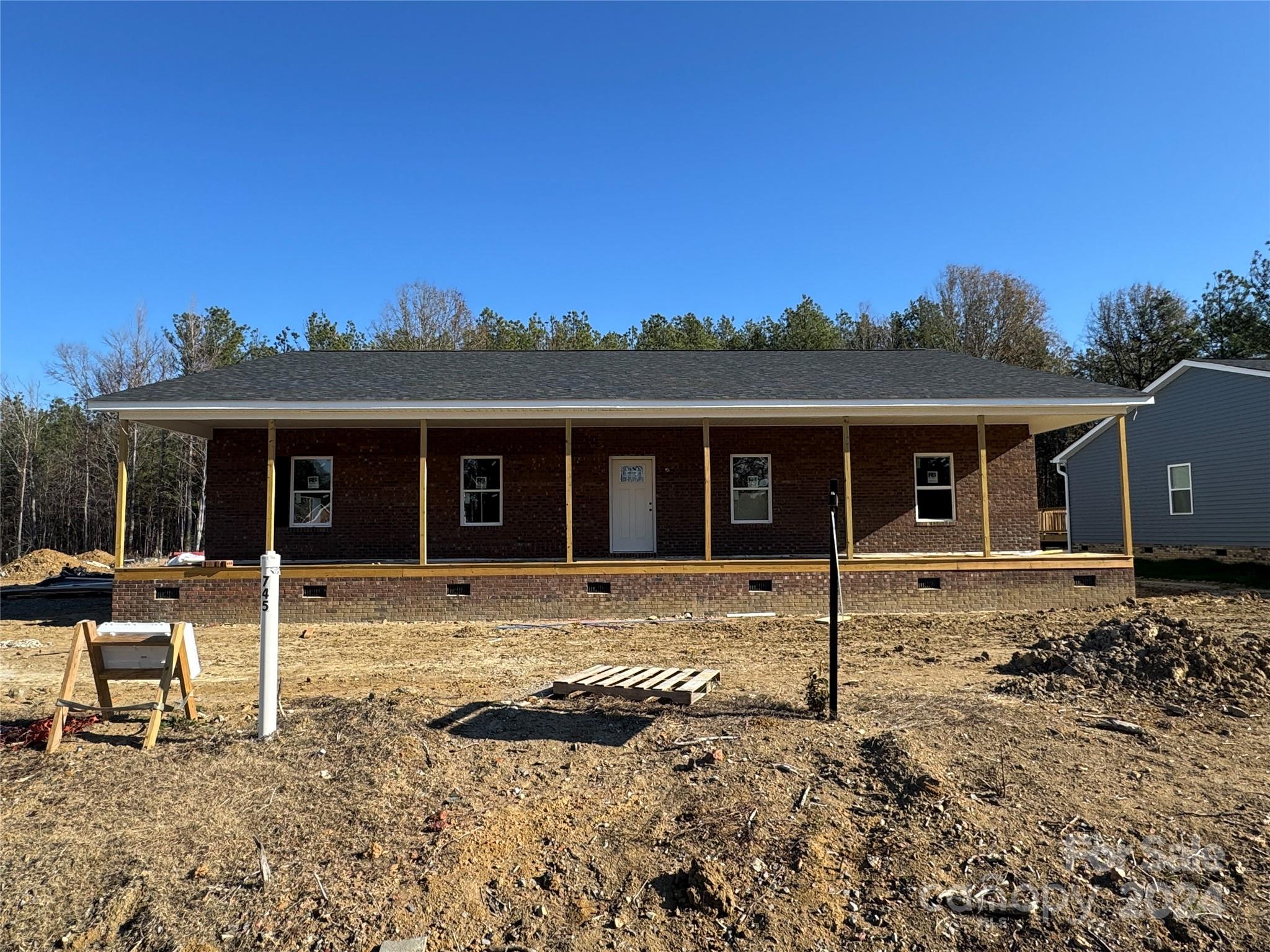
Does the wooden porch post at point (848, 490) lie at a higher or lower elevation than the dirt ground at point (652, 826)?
higher

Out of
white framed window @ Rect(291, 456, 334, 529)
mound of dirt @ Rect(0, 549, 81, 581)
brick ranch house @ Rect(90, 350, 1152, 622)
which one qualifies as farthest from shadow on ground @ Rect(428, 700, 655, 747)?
mound of dirt @ Rect(0, 549, 81, 581)

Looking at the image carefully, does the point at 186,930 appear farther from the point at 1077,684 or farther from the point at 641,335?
the point at 641,335

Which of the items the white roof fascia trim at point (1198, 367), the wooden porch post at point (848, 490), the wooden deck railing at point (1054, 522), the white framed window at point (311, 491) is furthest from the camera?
the wooden deck railing at point (1054, 522)

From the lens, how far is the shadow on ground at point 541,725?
18.7 ft

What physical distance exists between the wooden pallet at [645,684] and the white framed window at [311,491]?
10601mm

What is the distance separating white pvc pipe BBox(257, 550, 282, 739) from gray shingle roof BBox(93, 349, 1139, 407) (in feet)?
26.1

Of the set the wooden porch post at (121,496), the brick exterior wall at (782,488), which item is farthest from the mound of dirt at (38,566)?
the brick exterior wall at (782,488)

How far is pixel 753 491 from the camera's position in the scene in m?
15.9

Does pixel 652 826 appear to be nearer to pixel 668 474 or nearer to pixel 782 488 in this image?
pixel 668 474

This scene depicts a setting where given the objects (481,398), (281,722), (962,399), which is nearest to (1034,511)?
(962,399)

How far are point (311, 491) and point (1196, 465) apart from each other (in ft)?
71.9

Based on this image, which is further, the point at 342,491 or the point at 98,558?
the point at 98,558

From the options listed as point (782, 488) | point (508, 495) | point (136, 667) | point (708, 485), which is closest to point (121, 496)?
point (508, 495)

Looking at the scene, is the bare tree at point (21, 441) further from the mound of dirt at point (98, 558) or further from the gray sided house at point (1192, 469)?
the gray sided house at point (1192, 469)
